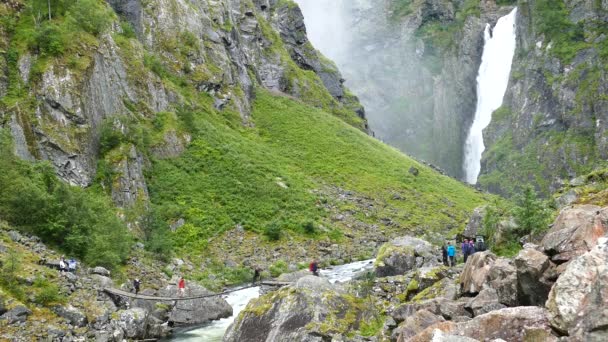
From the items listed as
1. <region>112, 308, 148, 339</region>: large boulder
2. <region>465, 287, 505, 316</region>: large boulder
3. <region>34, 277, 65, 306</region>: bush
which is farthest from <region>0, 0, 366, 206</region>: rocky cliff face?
<region>465, 287, 505, 316</region>: large boulder

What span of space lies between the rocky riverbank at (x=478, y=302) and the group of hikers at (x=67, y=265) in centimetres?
1389

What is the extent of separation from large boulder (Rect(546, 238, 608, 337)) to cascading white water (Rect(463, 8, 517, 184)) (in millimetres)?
114982

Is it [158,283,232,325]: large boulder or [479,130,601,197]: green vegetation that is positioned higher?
[479,130,601,197]: green vegetation

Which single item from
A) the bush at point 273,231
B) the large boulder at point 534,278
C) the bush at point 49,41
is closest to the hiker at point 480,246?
the large boulder at point 534,278

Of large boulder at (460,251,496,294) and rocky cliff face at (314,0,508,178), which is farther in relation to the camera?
rocky cliff face at (314,0,508,178)

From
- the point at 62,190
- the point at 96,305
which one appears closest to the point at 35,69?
the point at 62,190

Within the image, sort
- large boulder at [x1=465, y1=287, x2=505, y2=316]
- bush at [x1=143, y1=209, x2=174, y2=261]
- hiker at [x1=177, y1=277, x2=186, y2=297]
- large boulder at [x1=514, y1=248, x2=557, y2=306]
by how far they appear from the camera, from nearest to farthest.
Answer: large boulder at [x1=514, y1=248, x2=557, y2=306] < large boulder at [x1=465, y1=287, x2=505, y2=316] < hiker at [x1=177, y1=277, x2=186, y2=297] < bush at [x1=143, y1=209, x2=174, y2=261]

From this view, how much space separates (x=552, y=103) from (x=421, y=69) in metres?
55.2

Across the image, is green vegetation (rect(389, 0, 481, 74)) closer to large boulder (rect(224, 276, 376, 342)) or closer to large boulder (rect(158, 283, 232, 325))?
large boulder (rect(158, 283, 232, 325))

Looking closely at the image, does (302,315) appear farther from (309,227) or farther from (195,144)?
(195,144)

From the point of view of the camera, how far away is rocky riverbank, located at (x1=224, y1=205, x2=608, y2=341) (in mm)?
8984

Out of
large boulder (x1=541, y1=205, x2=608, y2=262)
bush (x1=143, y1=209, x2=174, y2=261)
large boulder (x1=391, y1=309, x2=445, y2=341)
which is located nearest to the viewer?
large boulder (x1=541, y1=205, x2=608, y2=262)

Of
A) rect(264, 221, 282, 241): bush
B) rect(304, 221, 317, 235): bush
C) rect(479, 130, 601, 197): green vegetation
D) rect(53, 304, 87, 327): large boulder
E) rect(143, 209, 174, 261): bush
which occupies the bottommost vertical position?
rect(53, 304, 87, 327): large boulder

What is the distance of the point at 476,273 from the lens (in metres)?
17.0
